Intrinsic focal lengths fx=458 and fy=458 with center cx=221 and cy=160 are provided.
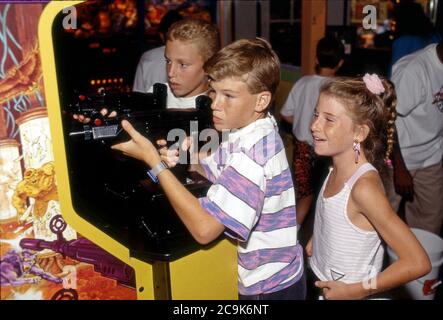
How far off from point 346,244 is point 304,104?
1823 mm

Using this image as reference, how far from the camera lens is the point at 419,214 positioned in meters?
3.01

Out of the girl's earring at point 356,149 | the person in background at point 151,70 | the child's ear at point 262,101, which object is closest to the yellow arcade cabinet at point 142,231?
the child's ear at point 262,101

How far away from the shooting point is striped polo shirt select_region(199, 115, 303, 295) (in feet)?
4.02

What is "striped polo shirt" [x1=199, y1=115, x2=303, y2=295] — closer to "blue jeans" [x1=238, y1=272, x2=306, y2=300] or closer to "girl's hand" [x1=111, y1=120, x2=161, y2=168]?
"blue jeans" [x1=238, y1=272, x2=306, y2=300]

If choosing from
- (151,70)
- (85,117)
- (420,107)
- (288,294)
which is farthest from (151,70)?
(288,294)

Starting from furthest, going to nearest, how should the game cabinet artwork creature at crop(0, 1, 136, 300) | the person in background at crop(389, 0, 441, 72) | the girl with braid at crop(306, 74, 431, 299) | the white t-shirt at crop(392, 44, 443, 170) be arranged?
the person in background at crop(389, 0, 441, 72) < the white t-shirt at crop(392, 44, 443, 170) < the girl with braid at crop(306, 74, 431, 299) < the game cabinet artwork creature at crop(0, 1, 136, 300)

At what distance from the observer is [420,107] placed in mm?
2736

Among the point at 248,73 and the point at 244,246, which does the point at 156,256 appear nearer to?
the point at 244,246

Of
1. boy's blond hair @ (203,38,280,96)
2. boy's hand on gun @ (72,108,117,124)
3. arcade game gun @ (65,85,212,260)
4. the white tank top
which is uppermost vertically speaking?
boy's blond hair @ (203,38,280,96)

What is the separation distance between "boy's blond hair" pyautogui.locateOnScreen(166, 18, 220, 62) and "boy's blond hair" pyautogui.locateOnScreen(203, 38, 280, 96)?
12.6 inches

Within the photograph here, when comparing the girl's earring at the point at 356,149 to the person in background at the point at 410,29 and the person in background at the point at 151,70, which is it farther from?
the person in background at the point at 410,29

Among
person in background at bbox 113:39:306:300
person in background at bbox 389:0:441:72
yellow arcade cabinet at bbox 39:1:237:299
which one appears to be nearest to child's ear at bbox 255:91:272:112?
person in background at bbox 113:39:306:300

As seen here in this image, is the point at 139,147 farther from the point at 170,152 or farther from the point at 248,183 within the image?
the point at 248,183
